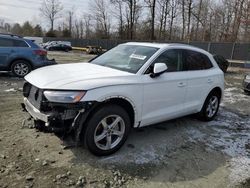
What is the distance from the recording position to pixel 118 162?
400 centimetres

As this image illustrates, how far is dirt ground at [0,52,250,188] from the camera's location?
140 inches

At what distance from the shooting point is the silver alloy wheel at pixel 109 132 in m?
4.02

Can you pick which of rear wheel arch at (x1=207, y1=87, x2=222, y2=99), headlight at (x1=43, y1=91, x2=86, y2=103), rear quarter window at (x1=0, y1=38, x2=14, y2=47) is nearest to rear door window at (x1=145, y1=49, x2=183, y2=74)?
rear wheel arch at (x1=207, y1=87, x2=222, y2=99)

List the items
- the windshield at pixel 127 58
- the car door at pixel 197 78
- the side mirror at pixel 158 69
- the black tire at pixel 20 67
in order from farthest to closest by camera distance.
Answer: the black tire at pixel 20 67 < the car door at pixel 197 78 < the windshield at pixel 127 58 < the side mirror at pixel 158 69

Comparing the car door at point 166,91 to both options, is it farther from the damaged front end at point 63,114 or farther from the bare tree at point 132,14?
the bare tree at point 132,14

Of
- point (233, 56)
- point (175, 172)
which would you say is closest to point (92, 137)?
point (175, 172)

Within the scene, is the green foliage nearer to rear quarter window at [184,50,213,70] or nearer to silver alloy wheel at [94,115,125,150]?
rear quarter window at [184,50,213,70]

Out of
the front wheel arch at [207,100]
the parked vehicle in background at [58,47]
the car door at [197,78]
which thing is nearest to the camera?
the car door at [197,78]

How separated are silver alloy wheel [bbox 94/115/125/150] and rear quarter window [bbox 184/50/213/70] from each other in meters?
1.96

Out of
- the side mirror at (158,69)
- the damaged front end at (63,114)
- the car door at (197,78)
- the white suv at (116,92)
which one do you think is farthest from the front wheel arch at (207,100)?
the damaged front end at (63,114)

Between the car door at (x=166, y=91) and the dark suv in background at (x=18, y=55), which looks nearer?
the car door at (x=166, y=91)

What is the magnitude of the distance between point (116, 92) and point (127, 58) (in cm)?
112

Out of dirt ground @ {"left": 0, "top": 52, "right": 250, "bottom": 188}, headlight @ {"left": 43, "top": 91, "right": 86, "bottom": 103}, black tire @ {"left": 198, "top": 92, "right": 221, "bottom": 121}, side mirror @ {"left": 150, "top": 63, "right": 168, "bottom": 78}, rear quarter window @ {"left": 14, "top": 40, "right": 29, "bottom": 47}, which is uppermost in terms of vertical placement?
rear quarter window @ {"left": 14, "top": 40, "right": 29, "bottom": 47}

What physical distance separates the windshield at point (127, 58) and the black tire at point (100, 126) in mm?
767
